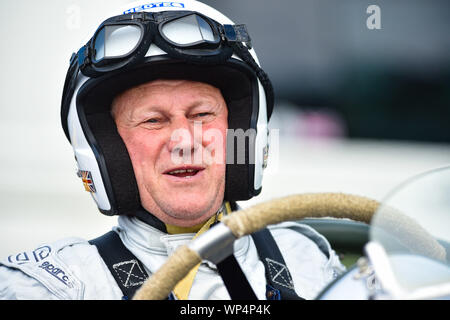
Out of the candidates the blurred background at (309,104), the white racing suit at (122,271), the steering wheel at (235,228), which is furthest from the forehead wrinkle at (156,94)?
the blurred background at (309,104)

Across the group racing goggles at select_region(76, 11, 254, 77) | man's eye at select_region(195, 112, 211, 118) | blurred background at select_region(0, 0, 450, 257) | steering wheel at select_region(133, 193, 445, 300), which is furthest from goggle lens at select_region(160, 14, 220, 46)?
blurred background at select_region(0, 0, 450, 257)

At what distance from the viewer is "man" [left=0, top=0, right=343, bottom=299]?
1.18 metres

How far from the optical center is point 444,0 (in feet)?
11.4

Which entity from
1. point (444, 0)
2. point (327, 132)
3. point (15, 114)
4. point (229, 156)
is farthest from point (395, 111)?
point (229, 156)

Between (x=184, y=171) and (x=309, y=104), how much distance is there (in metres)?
2.41

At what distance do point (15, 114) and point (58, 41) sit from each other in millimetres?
490

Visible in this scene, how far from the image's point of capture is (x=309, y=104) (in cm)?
353

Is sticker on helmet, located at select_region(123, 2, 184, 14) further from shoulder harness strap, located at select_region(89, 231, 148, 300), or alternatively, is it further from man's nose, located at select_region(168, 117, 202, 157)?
shoulder harness strap, located at select_region(89, 231, 148, 300)

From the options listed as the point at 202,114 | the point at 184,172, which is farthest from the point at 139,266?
the point at 202,114

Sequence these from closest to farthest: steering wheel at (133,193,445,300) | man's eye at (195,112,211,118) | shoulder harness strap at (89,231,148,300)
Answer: steering wheel at (133,193,445,300)
shoulder harness strap at (89,231,148,300)
man's eye at (195,112,211,118)

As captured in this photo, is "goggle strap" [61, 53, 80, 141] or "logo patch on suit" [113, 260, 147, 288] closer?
"logo patch on suit" [113, 260, 147, 288]

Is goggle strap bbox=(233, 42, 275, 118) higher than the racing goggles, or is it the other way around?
the racing goggles

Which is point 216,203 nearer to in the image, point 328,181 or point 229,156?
point 229,156

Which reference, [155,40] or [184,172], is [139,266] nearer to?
[184,172]
